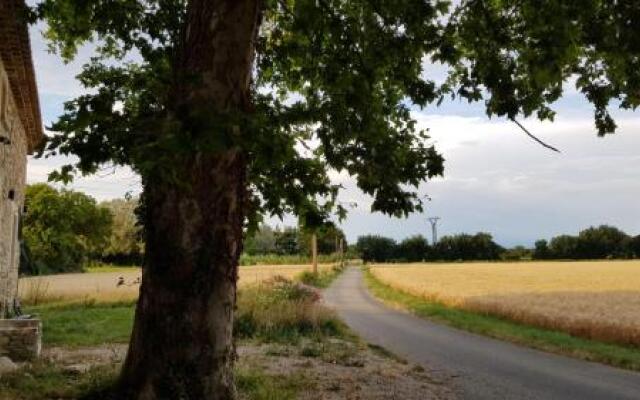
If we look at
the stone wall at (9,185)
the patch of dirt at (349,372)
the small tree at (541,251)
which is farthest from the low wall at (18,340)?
the small tree at (541,251)

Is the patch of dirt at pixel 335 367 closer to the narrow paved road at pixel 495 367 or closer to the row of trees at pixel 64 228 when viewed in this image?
the narrow paved road at pixel 495 367

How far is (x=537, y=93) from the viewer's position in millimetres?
9555

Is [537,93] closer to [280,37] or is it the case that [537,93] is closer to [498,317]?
[280,37]

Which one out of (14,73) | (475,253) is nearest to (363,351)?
(14,73)

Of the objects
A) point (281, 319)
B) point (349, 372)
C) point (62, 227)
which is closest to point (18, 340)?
point (349, 372)

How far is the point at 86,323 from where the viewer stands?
68.0ft

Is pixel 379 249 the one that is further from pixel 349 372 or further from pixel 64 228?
pixel 349 372

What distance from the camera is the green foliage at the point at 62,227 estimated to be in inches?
2857

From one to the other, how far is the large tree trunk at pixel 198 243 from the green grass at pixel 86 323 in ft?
30.6

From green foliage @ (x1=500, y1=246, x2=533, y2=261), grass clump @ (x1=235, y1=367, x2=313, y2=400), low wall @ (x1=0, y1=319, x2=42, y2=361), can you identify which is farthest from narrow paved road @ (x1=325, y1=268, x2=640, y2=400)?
green foliage @ (x1=500, y1=246, x2=533, y2=261)

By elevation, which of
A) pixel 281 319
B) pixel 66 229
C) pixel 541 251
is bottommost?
pixel 281 319

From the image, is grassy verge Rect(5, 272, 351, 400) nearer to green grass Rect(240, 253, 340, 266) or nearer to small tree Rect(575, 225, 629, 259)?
green grass Rect(240, 253, 340, 266)

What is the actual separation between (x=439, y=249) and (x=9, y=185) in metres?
98.9

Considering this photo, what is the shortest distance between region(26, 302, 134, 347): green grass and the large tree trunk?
934 centimetres
